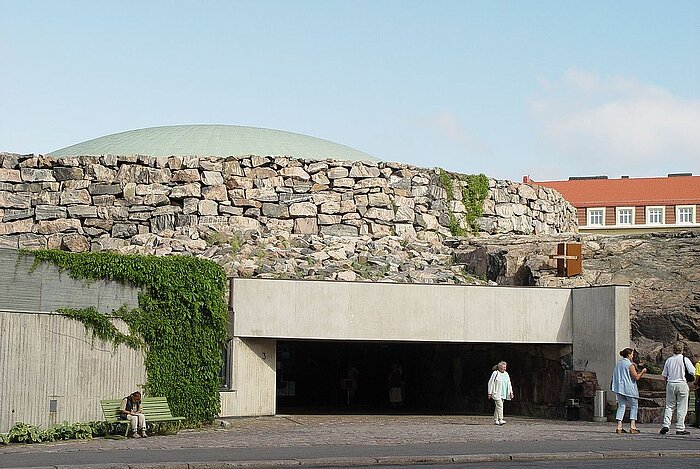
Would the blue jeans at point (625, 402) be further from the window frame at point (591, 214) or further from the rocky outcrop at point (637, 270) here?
the window frame at point (591, 214)

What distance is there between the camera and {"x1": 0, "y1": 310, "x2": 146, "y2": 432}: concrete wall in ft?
56.8

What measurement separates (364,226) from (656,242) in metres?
7.78

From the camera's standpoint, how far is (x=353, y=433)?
62.5 ft

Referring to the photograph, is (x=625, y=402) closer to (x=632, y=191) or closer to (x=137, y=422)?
(x=137, y=422)

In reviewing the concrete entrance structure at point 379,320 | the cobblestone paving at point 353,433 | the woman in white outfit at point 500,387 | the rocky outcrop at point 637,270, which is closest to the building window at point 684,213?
the rocky outcrop at point 637,270

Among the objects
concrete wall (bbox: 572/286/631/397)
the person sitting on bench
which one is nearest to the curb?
the person sitting on bench

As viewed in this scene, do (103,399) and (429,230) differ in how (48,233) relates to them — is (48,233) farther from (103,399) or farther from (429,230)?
(103,399)

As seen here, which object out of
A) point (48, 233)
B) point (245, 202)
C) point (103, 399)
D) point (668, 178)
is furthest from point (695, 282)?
point (668, 178)

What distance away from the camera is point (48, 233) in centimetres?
3047

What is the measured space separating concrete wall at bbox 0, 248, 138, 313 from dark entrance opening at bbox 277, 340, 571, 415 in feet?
27.7

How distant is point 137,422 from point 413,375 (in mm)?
13440

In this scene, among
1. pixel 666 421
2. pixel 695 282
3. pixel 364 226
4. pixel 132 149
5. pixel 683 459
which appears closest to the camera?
pixel 683 459

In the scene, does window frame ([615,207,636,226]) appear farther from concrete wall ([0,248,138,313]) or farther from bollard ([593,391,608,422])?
concrete wall ([0,248,138,313])

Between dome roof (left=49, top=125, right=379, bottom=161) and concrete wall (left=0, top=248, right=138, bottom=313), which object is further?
Result: dome roof (left=49, top=125, right=379, bottom=161)
